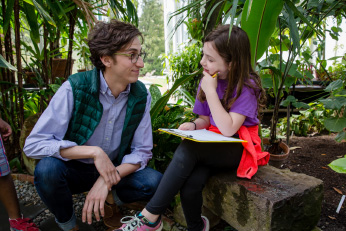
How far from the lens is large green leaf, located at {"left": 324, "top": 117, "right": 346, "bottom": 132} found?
165cm

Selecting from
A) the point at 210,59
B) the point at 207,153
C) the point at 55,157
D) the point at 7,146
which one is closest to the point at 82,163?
the point at 55,157

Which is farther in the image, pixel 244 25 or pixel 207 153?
pixel 244 25

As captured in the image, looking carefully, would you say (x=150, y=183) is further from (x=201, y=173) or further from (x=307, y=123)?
(x=307, y=123)

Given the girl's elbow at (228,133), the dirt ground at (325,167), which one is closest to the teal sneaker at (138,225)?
the girl's elbow at (228,133)

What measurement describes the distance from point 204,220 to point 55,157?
0.72 meters

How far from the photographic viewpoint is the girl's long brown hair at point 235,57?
3.98 ft

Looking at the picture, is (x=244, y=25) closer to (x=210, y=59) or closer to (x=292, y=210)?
(x=210, y=59)

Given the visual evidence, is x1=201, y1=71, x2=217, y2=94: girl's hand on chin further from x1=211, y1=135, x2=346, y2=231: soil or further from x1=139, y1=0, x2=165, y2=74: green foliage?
x1=139, y1=0, x2=165, y2=74: green foliage

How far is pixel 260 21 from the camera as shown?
1.24 metres

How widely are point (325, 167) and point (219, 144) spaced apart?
1.22 meters

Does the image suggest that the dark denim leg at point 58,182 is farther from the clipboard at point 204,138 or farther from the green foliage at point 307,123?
the green foliage at point 307,123

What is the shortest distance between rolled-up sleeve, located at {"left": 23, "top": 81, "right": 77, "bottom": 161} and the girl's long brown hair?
69cm

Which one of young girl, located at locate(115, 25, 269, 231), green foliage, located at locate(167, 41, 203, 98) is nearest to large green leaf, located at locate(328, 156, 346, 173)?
young girl, located at locate(115, 25, 269, 231)

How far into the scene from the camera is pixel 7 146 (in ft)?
7.04
